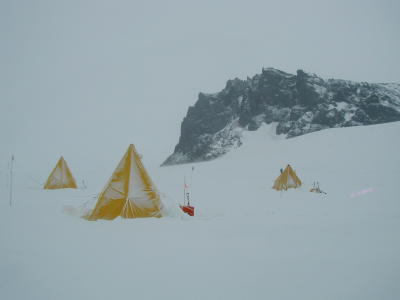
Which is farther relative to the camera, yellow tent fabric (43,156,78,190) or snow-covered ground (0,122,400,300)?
yellow tent fabric (43,156,78,190)

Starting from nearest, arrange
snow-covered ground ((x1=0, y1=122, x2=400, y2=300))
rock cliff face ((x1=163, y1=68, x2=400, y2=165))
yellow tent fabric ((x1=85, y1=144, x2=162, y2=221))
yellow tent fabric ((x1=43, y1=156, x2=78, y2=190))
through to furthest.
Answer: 1. snow-covered ground ((x1=0, y1=122, x2=400, y2=300))
2. yellow tent fabric ((x1=85, y1=144, x2=162, y2=221))
3. yellow tent fabric ((x1=43, y1=156, x2=78, y2=190))
4. rock cliff face ((x1=163, y1=68, x2=400, y2=165))

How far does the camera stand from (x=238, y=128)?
57812mm

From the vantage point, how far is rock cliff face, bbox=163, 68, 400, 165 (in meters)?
47.7

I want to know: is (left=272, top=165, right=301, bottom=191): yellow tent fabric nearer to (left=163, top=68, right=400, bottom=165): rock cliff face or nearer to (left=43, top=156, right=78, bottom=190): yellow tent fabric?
(left=43, top=156, right=78, bottom=190): yellow tent fabric

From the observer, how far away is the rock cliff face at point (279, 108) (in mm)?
47656

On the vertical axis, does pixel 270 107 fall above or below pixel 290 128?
above

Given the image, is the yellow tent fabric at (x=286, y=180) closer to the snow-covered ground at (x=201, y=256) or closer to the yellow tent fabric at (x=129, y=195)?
the snow-covered ground at (x=201, y=256)

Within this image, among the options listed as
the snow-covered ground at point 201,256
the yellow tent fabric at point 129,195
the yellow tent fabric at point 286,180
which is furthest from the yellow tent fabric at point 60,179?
the yellow tent fabric at point 286,180

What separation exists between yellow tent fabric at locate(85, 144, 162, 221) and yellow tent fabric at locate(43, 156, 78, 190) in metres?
A: 11.3

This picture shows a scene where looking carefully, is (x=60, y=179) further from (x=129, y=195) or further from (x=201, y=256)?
(x=201, y=256)

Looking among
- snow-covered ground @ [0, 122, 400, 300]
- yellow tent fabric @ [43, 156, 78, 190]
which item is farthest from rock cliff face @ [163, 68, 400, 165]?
snow-covered ground @ [0, 122, 400, 300]

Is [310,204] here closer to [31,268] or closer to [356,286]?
[356,286]

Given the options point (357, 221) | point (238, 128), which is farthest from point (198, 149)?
point (357, 221)

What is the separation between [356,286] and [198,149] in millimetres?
55444
